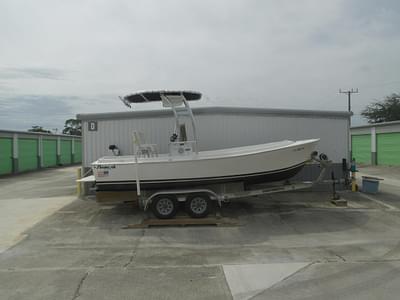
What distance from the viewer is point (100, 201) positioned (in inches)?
354

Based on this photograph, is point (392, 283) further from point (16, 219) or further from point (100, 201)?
point (16, 219)

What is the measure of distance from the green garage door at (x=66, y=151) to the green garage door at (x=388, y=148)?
84.7 ft

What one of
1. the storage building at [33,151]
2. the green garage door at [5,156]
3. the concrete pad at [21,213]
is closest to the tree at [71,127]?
the storage building at [33,151]

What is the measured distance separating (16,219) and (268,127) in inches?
308

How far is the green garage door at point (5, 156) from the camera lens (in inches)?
907

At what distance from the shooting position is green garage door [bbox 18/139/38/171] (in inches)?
1007

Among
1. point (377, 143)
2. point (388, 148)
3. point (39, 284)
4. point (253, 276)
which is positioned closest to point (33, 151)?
point (377, 143)

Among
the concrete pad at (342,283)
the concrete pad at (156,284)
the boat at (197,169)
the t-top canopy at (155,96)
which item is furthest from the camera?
the t-top canopy at (155,96)

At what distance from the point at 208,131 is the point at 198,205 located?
3.76m

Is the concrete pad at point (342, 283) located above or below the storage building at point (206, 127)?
below

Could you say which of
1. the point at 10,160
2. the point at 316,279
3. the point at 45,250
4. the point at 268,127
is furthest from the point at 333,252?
the point at 10,160

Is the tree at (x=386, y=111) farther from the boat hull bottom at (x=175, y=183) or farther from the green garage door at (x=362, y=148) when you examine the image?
the boat hull bottom at (x=175, y=183)

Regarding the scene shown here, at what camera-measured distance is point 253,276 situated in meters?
5.09

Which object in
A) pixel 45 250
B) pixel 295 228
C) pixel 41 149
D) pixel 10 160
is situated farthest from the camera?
pixel 41 149
